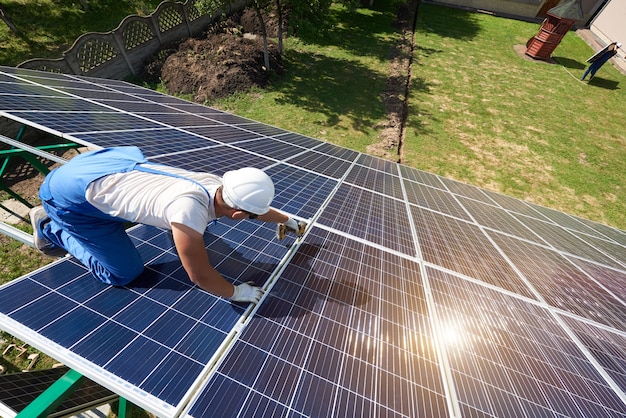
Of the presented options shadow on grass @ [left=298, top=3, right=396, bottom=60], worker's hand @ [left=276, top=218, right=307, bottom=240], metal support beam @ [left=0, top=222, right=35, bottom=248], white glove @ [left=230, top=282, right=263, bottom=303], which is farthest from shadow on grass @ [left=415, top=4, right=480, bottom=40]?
metal support beam @ [left=0, top=222, right=35, bottom=248]

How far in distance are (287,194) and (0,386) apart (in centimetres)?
461

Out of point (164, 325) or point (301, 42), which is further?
point (301, 42)

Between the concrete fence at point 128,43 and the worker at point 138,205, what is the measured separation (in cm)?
1181

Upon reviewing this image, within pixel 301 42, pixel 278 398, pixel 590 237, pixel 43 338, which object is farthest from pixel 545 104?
pixel 43 338

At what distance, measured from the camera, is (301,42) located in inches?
773

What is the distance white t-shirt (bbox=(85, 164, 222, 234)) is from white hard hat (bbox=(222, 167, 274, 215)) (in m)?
0.23

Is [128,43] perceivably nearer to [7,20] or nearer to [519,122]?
[7,20]

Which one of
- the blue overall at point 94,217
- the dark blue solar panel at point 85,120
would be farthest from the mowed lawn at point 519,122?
the blue overall at point 94,217

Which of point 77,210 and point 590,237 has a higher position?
point 77,210

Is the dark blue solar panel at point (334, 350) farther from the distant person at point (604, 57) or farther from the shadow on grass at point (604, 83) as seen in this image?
the shadow on grass at point (604, 83)

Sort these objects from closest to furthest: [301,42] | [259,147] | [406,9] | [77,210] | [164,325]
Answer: [164,325] < [77,210] < [259,147] < [301,42] < [406,9]

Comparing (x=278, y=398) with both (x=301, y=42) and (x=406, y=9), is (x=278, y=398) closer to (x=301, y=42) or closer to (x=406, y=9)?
(x=301, y=42)

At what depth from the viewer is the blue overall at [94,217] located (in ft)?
9.27

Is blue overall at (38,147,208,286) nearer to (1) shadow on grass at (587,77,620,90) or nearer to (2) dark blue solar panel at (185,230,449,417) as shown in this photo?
(2) dark blue solar panel at (185,230,449,417)
